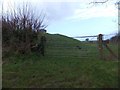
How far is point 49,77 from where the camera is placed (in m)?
11.3

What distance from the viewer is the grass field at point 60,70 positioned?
1063 centimetres

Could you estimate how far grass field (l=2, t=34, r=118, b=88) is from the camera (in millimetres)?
10633

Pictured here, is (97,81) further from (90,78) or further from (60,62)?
(60,62)

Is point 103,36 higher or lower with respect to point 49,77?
higher

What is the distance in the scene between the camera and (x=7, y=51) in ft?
50.7

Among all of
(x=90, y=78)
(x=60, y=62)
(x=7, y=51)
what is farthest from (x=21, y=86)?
(x=7, y=51)

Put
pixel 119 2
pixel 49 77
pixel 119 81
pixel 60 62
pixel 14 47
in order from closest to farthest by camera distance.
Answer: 1. pixel 119 81
2. pixel 49 77
3. pixel 119 2
4. pixel 60 62
5. pixel 14 47

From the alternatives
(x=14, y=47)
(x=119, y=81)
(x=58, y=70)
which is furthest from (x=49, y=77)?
(x=14, y=47)

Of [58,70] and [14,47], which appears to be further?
[14,47]

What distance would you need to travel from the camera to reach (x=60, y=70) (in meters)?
12.0

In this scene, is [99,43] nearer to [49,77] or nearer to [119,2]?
[119,2]

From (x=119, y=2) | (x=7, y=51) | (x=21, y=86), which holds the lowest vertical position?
(x=21, y=86)

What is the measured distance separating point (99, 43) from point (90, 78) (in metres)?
4.30

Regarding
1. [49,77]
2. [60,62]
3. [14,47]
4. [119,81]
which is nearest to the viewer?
[119,81]
